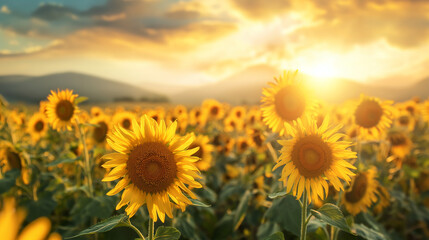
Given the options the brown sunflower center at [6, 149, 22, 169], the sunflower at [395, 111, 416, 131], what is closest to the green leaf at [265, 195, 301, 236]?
the brown sunflower center at [6, 149, 22, 169]

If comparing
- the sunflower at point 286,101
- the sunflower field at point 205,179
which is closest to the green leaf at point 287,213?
the sunflower field at point 205,179

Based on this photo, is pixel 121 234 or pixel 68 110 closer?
pixel 121 234

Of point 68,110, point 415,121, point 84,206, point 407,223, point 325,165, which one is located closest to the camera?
point 325,165

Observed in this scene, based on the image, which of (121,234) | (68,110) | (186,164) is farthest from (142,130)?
(68,110)

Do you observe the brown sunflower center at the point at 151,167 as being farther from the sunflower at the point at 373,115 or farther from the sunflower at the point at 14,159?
the sunflower at the point at 373,115

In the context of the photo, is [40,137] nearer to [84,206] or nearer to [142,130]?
[84,206]

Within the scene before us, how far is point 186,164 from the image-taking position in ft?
7.45

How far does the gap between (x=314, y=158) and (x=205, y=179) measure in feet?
8.10

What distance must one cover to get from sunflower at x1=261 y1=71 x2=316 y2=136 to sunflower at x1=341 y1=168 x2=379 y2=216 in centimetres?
107

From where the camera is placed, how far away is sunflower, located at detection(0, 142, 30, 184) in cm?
409

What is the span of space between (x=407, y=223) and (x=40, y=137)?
8.24m

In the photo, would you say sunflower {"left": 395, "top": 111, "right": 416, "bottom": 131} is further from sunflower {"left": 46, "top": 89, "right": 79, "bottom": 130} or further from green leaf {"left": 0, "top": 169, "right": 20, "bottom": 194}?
green leaf {"left": 0, "top": 169, "right": 20, "bottom": 194}

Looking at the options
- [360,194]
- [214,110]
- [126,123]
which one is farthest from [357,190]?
[214,110]

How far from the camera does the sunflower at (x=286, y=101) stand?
373 cm
